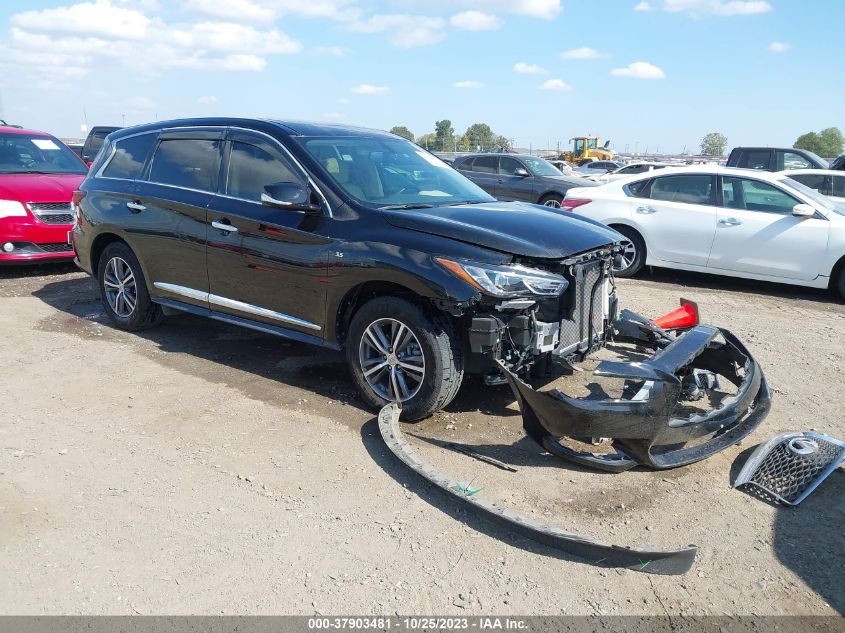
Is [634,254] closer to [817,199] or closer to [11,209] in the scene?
[817,199]

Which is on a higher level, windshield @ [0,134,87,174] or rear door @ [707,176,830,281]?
windshield @ [0,134,87,174]

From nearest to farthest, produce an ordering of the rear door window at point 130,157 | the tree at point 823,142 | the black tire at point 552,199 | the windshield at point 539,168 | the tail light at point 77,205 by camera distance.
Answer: the rear door window at point 130,157 < the tail light at point 77,205 < the black tire at point 552,199 < the windshield at point 539,168 < the tree at point 823,142

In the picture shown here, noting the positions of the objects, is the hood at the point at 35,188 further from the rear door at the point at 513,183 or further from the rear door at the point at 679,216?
the rear door at the point at 513,183

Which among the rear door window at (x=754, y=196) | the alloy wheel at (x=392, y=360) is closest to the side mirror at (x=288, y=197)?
the alloy wheel at (x=392, y=360)

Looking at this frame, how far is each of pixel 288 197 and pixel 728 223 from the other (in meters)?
6.21

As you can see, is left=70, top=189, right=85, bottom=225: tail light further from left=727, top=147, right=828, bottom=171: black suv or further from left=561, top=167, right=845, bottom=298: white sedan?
left=727, top=147, right=828, bottom=171: black suv

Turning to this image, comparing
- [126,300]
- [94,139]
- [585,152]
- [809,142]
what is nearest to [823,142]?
[809,142]

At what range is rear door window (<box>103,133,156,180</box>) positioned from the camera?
6211 mm

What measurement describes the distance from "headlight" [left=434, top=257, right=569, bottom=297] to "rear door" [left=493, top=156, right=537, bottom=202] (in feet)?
34.6

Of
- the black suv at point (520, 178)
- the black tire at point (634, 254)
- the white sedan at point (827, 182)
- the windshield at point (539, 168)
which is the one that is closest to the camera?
the black tire at point (634, 254)

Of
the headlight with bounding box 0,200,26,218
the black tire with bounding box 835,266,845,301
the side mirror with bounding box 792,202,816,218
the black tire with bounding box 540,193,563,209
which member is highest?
the side mirror with bounding box 792,202,816,218

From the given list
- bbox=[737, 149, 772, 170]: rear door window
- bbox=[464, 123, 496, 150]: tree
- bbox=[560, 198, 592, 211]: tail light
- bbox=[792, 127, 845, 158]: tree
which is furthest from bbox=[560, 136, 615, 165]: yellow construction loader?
bbox=[560, 198, 592, 211]: tail light

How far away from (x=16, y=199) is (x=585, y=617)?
335 inches

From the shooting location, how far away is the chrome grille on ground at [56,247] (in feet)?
29.0
